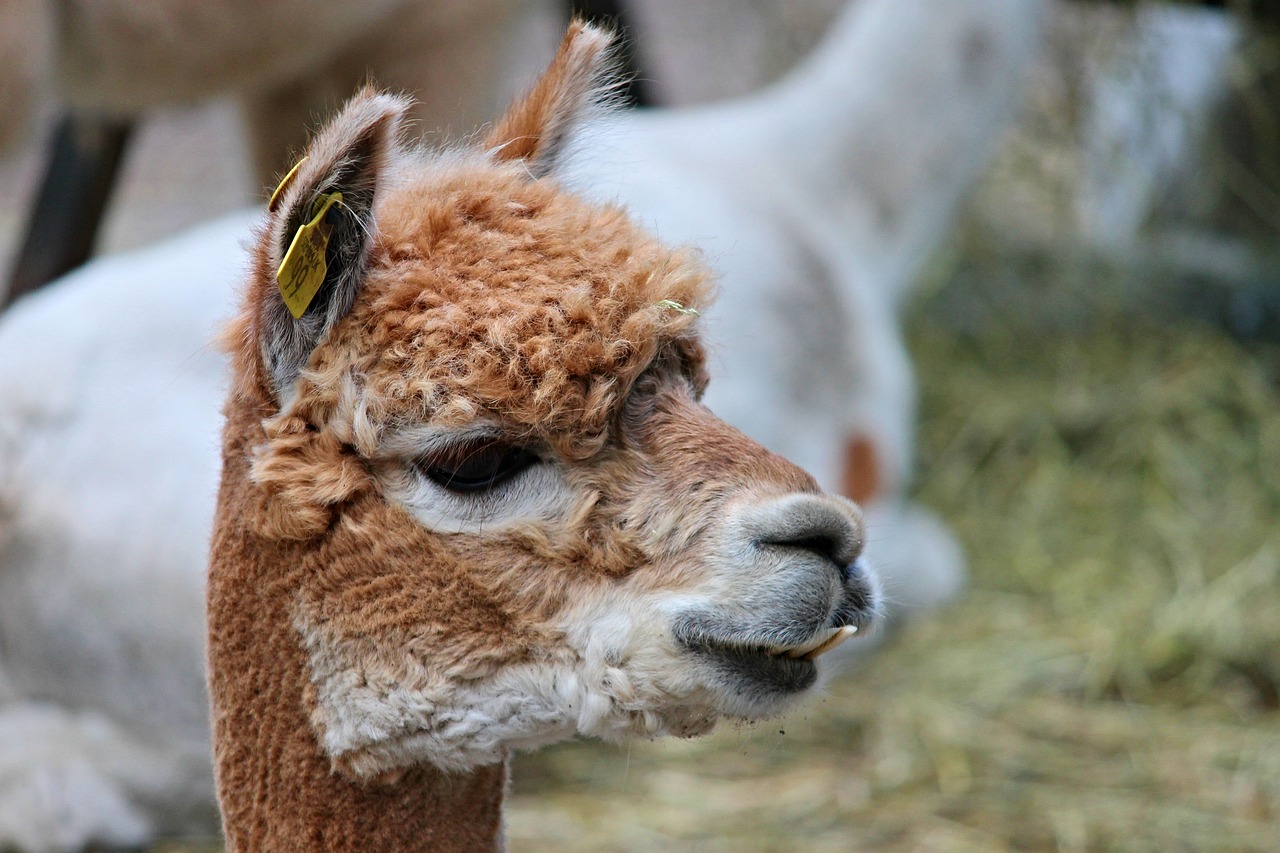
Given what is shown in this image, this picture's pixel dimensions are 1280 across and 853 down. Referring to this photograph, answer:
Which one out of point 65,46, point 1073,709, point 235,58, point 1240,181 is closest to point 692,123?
point 235,58

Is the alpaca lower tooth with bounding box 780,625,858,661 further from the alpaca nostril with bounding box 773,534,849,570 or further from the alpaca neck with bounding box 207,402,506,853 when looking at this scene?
the alpaca neck with bounding box 207,402,506,853

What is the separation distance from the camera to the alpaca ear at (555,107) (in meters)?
1.55

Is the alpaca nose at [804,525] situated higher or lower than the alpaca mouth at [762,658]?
higher

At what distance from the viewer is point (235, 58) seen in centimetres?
383

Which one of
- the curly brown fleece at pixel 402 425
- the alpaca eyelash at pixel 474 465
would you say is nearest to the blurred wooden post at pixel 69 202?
the curly brown fleece at pixel 402 425

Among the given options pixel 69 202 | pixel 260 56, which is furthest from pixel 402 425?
pixel 69 202

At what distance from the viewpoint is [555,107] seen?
1575 mm

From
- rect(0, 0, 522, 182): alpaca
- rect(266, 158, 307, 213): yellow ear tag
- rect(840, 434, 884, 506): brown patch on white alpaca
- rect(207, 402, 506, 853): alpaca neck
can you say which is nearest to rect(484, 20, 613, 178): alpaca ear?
rect(266, 158, 307, 213): yellow ear tag

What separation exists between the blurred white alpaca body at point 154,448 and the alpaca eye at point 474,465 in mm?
445

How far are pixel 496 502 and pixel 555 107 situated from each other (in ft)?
1.77

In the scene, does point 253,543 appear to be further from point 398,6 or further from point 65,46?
point 398,6

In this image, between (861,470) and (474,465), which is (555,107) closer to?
(474,465)

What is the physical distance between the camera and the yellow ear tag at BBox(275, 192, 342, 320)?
1.25 m

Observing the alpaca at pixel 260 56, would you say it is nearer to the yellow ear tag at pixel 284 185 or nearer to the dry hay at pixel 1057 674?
the yellow ear tag at pixel 284 185
